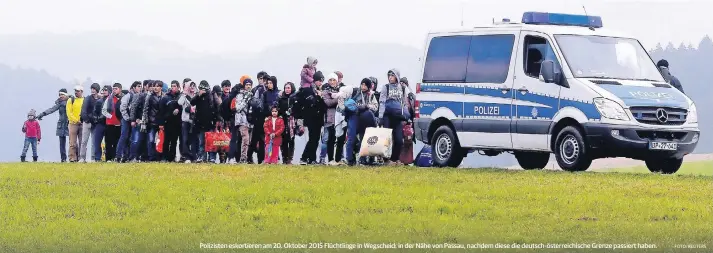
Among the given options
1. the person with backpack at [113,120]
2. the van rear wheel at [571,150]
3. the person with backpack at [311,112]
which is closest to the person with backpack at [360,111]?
the person with backpack at [311,112]

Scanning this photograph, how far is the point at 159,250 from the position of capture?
48.9 ft

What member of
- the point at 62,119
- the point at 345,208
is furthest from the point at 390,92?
the point at 62,119

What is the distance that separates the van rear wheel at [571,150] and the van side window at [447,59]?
237cm

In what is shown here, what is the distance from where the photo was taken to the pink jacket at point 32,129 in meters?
40.0

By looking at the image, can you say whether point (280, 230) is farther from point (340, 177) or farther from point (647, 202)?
point (340, 177)

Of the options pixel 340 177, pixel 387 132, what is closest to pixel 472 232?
pixel 340 177

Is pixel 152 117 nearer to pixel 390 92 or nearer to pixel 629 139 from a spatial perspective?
pixel 390 92

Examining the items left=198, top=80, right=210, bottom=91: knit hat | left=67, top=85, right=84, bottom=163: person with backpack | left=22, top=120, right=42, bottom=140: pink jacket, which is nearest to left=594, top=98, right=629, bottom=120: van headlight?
left=198, top=80, right=210, bottom=91: knit hat

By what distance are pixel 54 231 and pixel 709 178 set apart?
38.7 ft

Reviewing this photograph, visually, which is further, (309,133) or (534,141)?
(309,133)

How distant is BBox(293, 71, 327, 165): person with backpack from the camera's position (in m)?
30.2

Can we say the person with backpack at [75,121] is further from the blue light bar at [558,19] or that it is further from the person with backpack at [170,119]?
the blue light bar at [558,19]

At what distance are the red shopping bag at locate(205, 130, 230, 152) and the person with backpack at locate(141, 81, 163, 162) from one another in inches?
48.2

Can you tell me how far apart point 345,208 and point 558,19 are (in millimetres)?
9876
